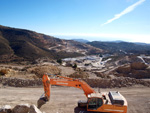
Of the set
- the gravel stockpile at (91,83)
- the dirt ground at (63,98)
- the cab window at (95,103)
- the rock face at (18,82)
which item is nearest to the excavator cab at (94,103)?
the cab window at (95,103)

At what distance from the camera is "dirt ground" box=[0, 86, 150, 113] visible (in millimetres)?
8727

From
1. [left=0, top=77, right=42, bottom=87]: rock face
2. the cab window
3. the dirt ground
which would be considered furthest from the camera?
[left=0, top=77, right=42, bottom=87]: rock face

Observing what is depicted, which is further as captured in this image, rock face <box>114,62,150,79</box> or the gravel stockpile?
rock face <box>114,62,150,79</box>

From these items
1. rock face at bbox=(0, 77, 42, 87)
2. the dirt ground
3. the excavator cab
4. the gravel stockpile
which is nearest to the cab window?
the excavator cab

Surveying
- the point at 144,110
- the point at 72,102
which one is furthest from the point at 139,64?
the point at 72,102

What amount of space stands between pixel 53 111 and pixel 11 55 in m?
53.1

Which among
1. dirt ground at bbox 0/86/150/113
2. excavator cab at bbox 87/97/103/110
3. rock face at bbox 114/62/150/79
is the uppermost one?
excavator cab at bbox 87/97/103/110

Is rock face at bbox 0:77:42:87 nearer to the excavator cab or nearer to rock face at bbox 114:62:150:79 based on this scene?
→ the excavator cab

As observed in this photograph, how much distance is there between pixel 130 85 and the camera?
524 inches

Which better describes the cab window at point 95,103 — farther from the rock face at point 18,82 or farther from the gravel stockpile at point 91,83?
the rock face at point 18,82

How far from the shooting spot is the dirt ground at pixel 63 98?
8727 millimetres

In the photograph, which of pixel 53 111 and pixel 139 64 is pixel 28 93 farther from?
pixel 139 64

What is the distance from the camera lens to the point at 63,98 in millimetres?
10242

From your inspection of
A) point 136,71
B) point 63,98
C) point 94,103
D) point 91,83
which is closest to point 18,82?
point 63,98
